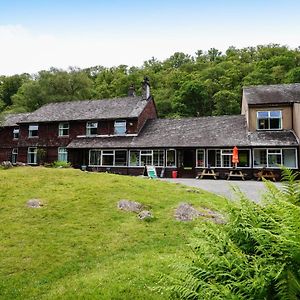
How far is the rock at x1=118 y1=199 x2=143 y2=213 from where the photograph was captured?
44.7ft

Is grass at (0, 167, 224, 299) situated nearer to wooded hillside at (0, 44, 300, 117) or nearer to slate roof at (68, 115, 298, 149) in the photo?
slate roof at (68, 115, 298, 149)

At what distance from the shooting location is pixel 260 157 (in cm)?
3050

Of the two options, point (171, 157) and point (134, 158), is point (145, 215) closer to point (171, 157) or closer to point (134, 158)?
point (171, 157)

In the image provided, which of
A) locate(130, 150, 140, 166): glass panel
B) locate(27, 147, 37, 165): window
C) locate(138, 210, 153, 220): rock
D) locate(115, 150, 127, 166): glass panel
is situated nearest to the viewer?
locate(138, 210, 153, 220): rock

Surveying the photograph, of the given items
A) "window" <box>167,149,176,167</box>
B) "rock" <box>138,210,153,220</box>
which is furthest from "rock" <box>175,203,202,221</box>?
"window" <box>167,149,176,167</box>

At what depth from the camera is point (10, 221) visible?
12.0 metres

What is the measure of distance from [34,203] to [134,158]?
A: 21123 millimetres

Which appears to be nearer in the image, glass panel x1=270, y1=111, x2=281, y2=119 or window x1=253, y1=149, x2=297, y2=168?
window x1=253, y1=149, x2=297, y2=168

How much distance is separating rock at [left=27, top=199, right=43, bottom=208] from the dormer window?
23.3 metres

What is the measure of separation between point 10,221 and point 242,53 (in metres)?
70.9

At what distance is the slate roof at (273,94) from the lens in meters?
31.2

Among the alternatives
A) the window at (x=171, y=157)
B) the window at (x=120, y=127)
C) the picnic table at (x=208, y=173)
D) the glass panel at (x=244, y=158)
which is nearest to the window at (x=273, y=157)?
the glass panel at (x=244, y=158)

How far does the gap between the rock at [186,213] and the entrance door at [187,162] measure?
19.1 metres

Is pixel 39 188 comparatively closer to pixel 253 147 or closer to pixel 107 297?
pixel 107 297
